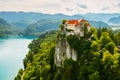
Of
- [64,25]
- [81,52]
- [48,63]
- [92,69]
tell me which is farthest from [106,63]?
[48,63]

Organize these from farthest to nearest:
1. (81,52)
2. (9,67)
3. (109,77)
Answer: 1. (9,67)
2. (81,52)
3. (109,77)

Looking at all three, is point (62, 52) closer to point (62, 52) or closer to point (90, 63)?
point (62, 52)

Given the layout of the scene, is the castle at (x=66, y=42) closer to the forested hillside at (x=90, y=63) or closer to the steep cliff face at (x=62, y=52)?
the steep cliff face at (x=62, y=52)

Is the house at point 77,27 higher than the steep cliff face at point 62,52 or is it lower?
higher

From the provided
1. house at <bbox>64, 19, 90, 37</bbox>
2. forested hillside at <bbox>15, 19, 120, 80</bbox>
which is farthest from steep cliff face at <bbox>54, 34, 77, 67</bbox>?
house at <bbox>64, 19, 90, 37</bbox>

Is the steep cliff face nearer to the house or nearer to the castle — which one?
the castle

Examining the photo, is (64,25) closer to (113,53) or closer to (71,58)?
(71,58)

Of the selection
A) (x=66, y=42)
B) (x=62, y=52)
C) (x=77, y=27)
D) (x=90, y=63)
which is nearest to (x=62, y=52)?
(x=62, y=52)

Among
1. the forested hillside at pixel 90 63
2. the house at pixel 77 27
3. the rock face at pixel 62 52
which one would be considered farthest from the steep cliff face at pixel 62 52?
the house at pixel 77 27
